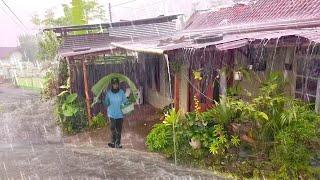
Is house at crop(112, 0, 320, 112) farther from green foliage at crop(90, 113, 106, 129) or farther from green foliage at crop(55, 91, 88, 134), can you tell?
green foliage at crop(55, 91, 88, 134)

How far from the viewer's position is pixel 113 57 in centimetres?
1447

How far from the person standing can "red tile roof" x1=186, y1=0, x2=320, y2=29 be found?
482 centimetres

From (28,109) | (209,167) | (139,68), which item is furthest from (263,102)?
(28,109)

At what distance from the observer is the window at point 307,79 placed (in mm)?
7711

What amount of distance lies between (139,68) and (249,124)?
314 inches

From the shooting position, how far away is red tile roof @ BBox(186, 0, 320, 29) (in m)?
9.95

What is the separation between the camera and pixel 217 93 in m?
10.4

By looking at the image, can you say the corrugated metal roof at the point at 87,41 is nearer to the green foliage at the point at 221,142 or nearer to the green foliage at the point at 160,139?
the green foliage at the point at 160,139

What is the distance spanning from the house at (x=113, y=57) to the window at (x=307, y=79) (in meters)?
5.46

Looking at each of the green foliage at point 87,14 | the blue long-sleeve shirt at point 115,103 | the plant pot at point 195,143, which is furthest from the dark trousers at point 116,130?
the green foliage at point 87,14

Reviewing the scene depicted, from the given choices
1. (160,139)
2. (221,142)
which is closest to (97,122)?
(160,139)

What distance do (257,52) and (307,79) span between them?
4.59ft

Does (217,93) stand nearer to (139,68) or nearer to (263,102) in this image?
(263,102)

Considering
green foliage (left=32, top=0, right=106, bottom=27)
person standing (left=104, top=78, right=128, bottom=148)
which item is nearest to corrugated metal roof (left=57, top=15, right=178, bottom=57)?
person standing (left=104, top=78, right=128, bottom=148)
